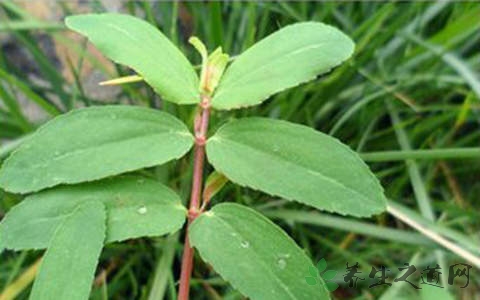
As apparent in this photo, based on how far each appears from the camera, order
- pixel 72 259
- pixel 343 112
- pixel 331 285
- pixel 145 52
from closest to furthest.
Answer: pixel 72 259 → pixel 145 52 → pixel 331 285 → pixel 343 112

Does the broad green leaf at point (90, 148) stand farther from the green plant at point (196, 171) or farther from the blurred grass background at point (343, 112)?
the blurred grass background at point (343, 112)

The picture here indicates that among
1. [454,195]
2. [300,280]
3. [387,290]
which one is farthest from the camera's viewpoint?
[454,195]

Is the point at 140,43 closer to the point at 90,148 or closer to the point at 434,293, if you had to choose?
the point at 90,148

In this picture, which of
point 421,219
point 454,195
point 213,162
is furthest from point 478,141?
point 213,162

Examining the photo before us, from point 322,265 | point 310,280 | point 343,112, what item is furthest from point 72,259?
point 343,112

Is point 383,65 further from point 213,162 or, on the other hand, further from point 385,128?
point 213,162

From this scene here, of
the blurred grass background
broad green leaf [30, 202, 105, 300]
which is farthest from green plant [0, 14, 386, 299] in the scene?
the blurred grass background

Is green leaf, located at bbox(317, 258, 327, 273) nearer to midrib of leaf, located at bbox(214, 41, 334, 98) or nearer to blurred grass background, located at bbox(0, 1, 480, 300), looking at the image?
blurred grass background, located at bbox(0, 1, 480, 300)

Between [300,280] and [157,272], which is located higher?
[300,280]
